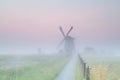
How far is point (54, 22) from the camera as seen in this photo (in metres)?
5.38

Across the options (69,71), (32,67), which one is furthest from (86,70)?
(32,67)

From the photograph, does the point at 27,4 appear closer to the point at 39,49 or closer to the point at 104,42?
the point at 39,49

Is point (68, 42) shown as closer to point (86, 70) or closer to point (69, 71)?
point (69, 71)

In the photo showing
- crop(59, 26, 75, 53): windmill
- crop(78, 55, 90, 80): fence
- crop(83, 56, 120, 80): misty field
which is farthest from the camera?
crop(59, 26, 75, 53): windmill

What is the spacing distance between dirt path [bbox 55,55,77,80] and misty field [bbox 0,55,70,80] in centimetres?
5

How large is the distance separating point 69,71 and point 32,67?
1.40 feet

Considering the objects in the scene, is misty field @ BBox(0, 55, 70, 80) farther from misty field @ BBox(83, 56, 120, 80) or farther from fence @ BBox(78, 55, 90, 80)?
misty field @ BBox(83, 56, 120, 80)

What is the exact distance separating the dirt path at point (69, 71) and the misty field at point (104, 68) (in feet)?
0.77

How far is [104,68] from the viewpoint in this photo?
516 cm

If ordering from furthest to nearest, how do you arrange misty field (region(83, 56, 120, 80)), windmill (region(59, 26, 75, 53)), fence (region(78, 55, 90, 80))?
windmill (region(59, 26, 75, 53)) → misty field (region(83, 56, 120, 80)) → fence (region(78, 55, 90, 80))

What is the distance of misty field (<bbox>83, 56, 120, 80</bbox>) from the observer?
5066mm

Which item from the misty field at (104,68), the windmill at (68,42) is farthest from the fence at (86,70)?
the windmill at (68,42)

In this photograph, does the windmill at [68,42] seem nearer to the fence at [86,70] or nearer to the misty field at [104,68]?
the fence at [86,70]

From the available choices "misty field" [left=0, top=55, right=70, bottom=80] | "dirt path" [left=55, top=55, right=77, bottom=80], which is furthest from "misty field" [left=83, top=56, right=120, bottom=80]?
"misty field" [left=0, top=55, right=70, bottom=80]
